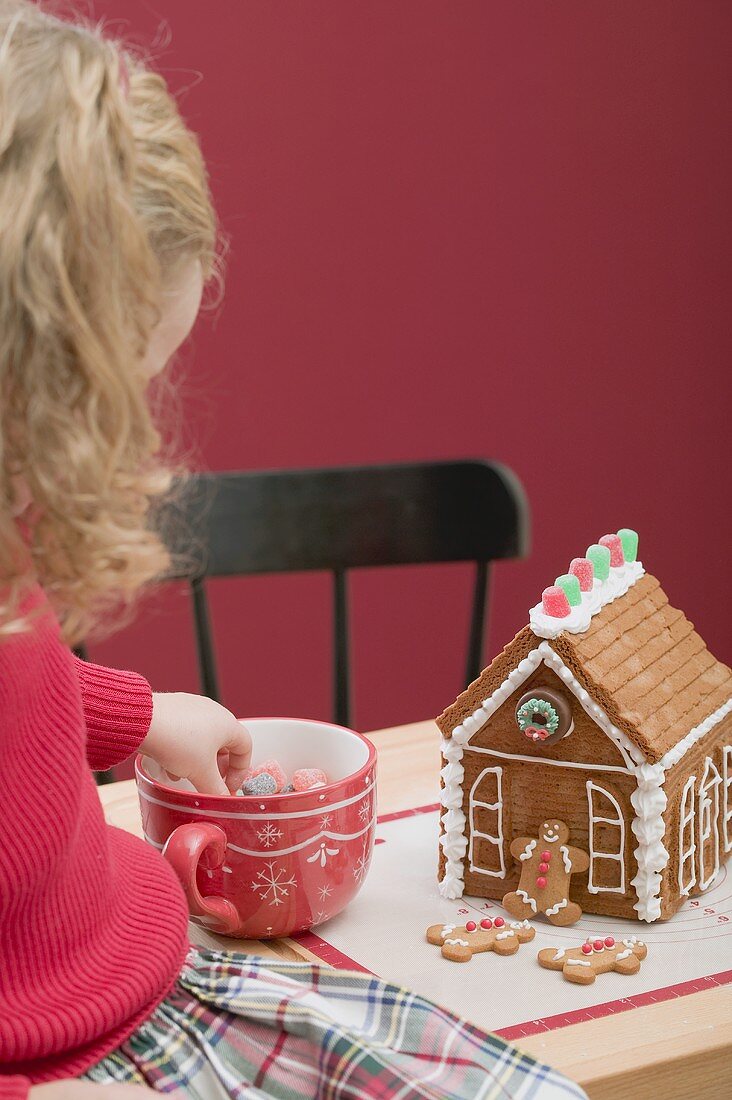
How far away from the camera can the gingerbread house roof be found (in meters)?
0.79

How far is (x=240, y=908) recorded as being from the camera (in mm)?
786

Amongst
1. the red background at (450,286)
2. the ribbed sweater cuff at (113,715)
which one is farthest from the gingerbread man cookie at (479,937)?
the red background at (450,286)

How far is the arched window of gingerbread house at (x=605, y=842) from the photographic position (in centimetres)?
80

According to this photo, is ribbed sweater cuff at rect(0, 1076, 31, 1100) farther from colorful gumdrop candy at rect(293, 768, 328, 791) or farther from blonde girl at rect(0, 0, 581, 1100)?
colorful gumdrop candy at rect(293, 768, 328, 791)

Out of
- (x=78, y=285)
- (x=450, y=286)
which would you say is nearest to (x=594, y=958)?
(x=78, y=285)

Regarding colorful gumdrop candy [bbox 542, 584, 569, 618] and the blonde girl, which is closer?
the blonde girl

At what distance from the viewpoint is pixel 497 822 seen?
835 mm

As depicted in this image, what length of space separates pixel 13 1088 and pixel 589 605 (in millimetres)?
424

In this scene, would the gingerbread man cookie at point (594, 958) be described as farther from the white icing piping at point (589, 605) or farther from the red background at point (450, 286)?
the red background at point (450, 286)

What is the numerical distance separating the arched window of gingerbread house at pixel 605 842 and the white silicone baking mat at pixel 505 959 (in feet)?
0.08

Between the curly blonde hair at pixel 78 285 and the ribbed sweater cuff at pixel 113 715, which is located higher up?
the curly blonde hair at pixel 78 285

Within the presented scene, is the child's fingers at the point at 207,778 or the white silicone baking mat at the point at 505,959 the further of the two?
the child's fingers at the point at 207,778

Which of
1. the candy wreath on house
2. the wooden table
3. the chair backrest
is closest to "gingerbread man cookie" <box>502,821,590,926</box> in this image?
the candy wreath on house

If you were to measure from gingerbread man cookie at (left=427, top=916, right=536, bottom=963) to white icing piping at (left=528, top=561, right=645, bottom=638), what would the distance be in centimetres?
17
